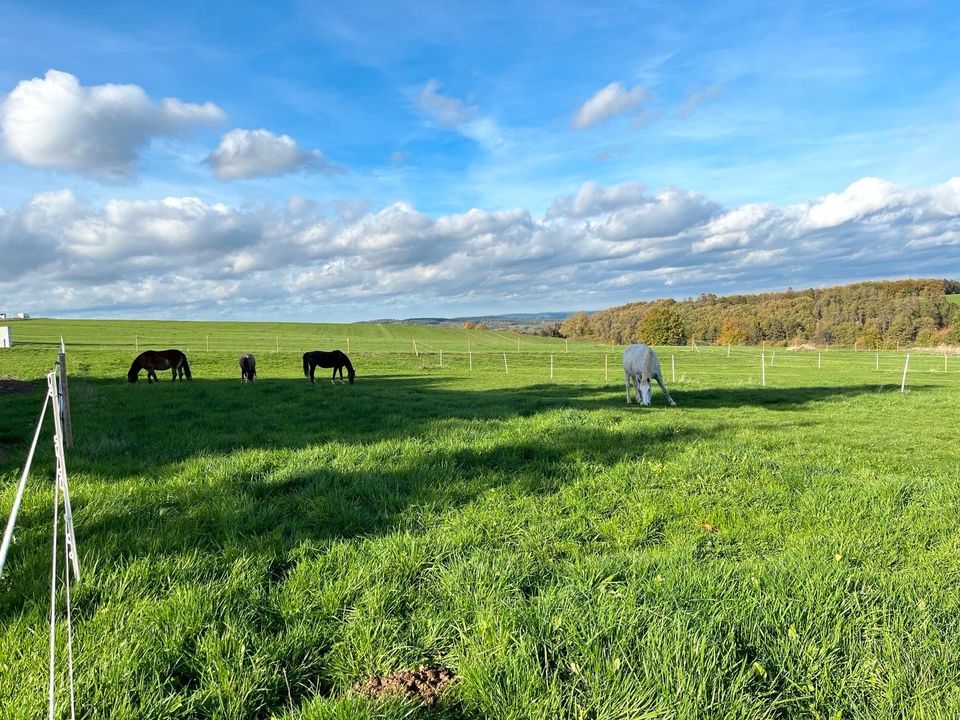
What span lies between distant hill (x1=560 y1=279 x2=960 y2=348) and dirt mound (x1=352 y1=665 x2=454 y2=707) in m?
96.1

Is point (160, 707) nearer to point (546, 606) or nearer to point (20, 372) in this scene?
point (546, 606)

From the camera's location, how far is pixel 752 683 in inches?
103

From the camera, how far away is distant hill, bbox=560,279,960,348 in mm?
94562

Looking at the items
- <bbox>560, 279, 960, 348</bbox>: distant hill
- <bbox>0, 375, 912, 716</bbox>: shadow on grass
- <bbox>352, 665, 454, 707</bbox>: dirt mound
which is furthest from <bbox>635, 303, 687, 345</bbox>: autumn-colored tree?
<bbox>352, 665, 454, 707</bbox>: dirt mound

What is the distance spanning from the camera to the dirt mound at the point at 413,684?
2.53m

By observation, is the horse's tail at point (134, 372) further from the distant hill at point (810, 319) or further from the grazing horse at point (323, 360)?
the distant hill at point (810, 319)

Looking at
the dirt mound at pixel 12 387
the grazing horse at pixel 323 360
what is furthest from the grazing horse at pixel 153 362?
the grazing horse at pixel 323 360

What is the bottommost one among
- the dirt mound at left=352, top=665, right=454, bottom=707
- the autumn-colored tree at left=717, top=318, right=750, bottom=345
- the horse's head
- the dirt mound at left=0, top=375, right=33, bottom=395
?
the dirt mound at left=352, top=665, right=454, bottom=707

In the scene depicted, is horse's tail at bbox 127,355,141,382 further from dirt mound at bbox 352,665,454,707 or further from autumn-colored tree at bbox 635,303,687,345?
autumn-colored tree at bbox 635,303,687,345

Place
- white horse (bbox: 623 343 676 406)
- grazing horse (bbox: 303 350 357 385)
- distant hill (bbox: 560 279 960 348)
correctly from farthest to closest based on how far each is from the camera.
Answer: distant hill (bbox: 560 279 960 348)
grazing horse (bbox: 303 350 357 385)
white horse (bbox: 623 343 676 406)

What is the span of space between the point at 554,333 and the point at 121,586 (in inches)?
5114

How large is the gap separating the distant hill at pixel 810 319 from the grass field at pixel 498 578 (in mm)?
92342

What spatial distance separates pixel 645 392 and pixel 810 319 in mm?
114421

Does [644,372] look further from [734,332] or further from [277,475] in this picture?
[734,332]
